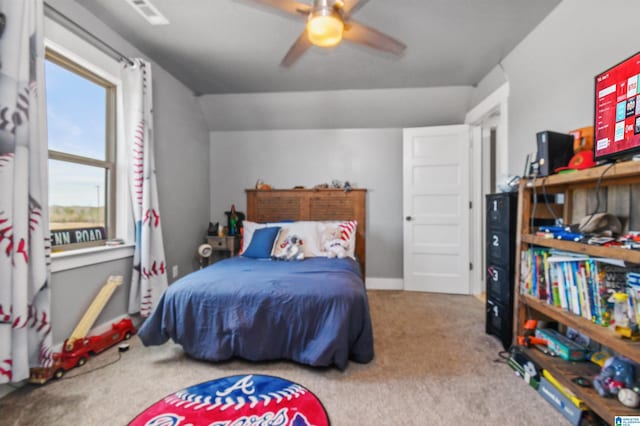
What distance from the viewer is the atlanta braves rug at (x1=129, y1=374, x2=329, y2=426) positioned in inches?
54.8

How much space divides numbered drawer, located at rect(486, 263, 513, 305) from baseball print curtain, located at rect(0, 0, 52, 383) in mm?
3031

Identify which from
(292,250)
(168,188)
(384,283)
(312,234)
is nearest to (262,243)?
(292,250)

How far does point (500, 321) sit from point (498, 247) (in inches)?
22.2

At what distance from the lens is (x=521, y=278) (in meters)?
1.93

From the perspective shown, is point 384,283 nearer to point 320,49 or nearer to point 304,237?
point 304,237

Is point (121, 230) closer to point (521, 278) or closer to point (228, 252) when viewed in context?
point (228, 252)

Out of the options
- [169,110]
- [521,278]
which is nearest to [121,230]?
[169,110]

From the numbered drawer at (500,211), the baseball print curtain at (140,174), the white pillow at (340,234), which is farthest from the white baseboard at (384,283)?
the baseball print curtain at (140,174)

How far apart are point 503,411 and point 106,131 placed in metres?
3.42

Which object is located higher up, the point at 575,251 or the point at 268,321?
the point at 575,251

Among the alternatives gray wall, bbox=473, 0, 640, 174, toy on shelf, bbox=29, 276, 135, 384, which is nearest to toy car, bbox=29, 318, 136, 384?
toy on shelf, bbox=29, 276, 135, 384

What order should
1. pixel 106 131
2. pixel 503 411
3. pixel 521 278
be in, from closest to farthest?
pixel 503 411, pixel 521 278, pixel 106 131

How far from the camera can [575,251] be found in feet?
4.83

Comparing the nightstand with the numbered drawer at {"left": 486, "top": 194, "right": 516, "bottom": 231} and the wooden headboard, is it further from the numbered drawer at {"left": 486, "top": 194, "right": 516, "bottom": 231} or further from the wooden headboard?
the numbered drawer at {"left": 486, "top": 194, "right": 516, "bottom": 231}
